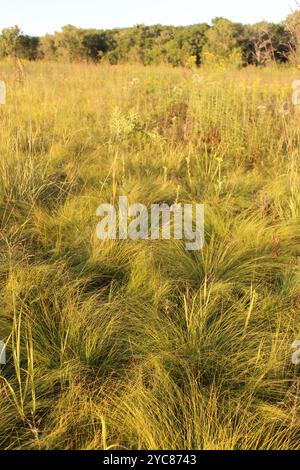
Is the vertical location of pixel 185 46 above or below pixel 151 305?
above

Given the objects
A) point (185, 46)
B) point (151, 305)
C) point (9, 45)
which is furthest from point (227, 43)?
point (151, 305)

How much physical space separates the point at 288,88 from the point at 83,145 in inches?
102

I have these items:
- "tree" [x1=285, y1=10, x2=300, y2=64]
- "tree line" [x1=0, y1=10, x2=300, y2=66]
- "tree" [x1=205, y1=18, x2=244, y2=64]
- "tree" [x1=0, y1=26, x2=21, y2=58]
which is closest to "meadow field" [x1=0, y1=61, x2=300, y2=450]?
"tree" [x1=0, y1=26, x2=21, y2=58]

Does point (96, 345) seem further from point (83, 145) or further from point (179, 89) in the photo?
point (179, 89)

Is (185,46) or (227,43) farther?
(185,46)

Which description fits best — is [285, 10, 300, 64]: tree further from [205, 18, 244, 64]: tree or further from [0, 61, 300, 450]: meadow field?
[205, 18, 244, 64]: tree

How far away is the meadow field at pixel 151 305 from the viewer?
128 centimetres

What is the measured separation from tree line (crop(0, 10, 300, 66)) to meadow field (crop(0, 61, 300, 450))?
72cm

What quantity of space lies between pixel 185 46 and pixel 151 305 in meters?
10.7

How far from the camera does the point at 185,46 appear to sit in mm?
10969

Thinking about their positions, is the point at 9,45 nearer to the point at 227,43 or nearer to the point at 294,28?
the point at 294,28

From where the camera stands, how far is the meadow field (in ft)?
4.19
